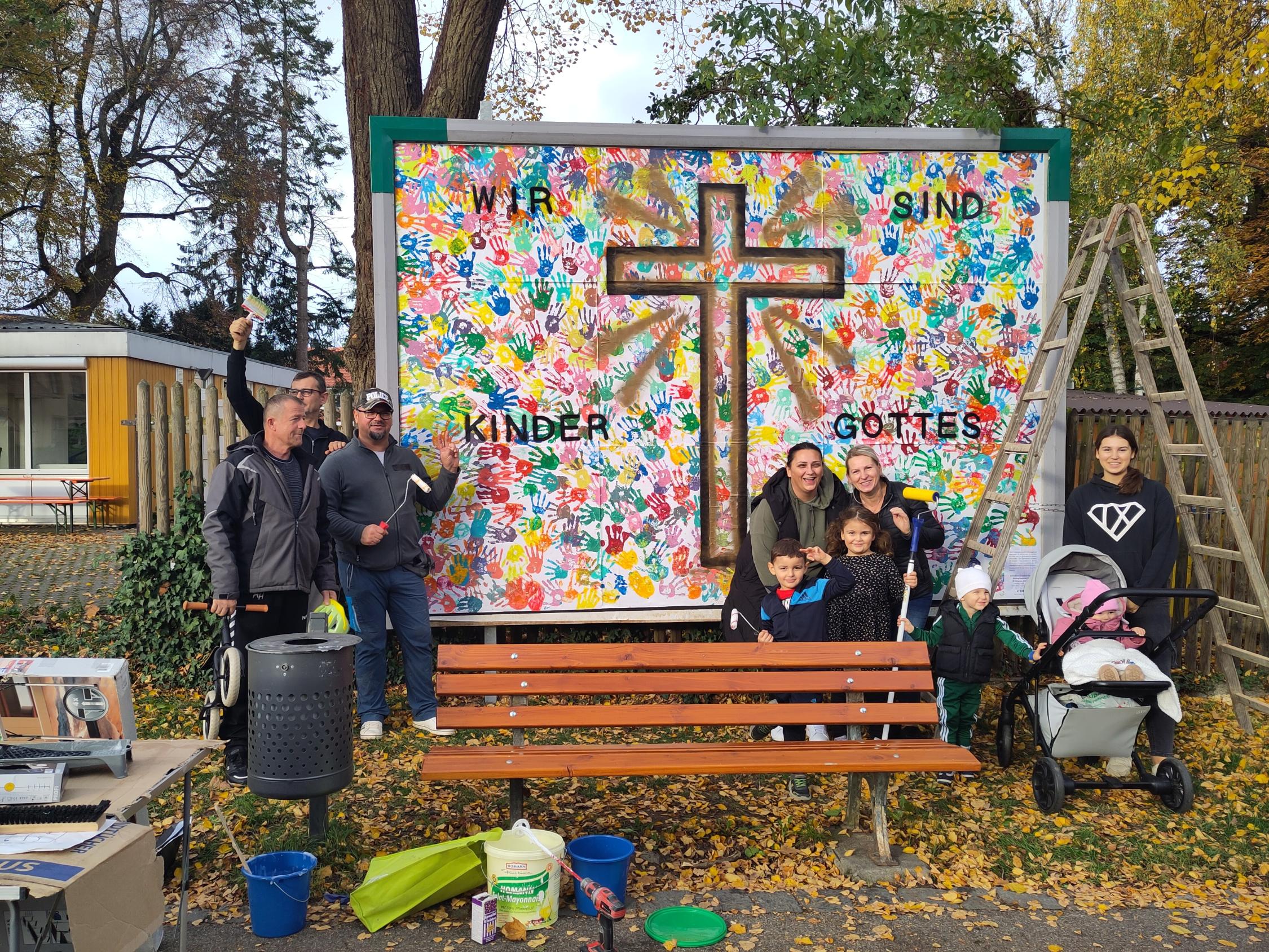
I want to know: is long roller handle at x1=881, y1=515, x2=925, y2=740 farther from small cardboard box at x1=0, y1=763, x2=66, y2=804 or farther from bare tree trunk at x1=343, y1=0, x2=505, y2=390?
bare tree trunk at x1=343, y1=0, x2=505, y2=390

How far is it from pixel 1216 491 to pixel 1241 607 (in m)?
1.89

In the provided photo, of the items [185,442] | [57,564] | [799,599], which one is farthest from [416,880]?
[57,564]

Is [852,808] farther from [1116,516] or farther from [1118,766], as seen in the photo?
[1116,516]

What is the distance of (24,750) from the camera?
3.06 meters

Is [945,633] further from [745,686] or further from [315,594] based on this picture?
[315,594]

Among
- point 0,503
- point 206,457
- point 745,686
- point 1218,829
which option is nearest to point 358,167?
point 206,457

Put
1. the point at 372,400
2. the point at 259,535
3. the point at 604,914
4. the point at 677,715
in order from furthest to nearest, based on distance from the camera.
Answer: the point at 372,400 < the point at 259,535 < the point at 677,715 < the point at 604,914

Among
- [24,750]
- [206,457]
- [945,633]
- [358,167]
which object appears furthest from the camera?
[358,167]

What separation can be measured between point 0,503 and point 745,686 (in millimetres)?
17640

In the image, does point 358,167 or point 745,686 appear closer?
point 745,686

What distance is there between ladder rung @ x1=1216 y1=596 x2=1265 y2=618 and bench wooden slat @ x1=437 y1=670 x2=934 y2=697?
254cm

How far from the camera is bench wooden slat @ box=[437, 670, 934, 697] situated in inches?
177

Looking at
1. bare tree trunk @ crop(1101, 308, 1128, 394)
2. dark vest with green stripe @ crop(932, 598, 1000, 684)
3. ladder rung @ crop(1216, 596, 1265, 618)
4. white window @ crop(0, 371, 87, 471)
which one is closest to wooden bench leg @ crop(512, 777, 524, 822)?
dark vest with green stripe @ crop(932, 598, 1000, 684)

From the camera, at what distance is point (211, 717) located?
201 inches
